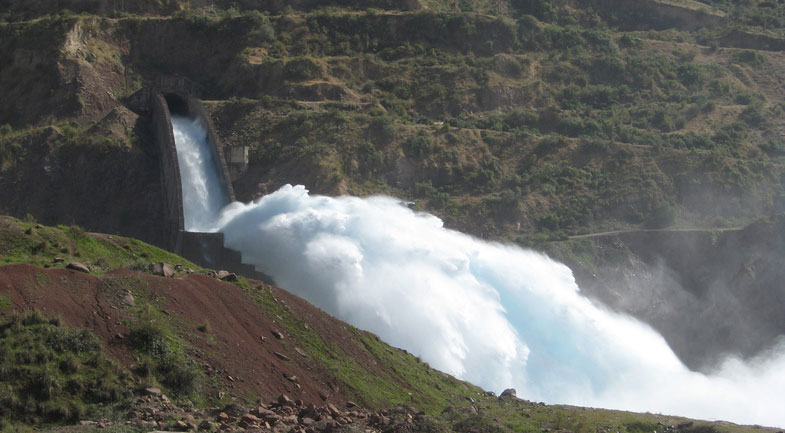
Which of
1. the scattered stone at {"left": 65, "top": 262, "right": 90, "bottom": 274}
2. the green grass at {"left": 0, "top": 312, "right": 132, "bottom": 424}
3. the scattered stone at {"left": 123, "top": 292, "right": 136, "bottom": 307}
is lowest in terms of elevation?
the green grass at {"left": 0, "top": 312, "right": 132, "bottom": 424}

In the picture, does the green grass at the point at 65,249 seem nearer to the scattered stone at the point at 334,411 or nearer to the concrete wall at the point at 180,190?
the scattered stone at the point at 334,411

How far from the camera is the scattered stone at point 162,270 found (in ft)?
106

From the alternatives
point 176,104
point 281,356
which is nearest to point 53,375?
point 281,356

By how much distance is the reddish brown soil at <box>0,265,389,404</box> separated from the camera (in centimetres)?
2741

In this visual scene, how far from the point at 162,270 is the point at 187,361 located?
5.15 m

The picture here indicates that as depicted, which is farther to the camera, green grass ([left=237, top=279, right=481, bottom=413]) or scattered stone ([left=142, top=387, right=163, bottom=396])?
green grass ([left=237, top=279, right=481, bottom=413])

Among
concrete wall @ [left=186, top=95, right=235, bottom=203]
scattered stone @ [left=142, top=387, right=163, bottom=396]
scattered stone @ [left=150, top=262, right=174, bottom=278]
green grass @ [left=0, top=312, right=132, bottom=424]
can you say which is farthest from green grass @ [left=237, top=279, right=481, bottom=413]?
concrete wall @ [left=186, top=95, right=235, bottom=203]

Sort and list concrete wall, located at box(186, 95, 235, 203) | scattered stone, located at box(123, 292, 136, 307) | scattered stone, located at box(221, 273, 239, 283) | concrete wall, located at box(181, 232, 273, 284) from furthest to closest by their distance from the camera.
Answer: concrete wall, located at box(186, 95, 235, 203), concrete wall, located at box(181, 232, 273, 284), scattered stone, located at box(221, 273, 239, 283), scattered stone, located at box(123, 292, 136, 307)

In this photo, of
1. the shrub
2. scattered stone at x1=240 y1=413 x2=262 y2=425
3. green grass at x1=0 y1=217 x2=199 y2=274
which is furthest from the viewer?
the shrub

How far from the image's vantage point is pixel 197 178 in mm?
59500

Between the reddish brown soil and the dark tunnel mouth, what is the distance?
116 ft

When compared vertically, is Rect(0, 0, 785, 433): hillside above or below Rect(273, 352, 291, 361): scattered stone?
above

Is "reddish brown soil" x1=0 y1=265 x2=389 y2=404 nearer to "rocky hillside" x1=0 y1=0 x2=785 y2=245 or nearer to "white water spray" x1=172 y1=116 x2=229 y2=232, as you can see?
"white water spray" x1=172 y1=116 x2=229 y2=232

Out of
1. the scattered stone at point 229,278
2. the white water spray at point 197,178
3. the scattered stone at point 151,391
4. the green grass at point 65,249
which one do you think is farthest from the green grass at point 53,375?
the white water spray at point 197,178
